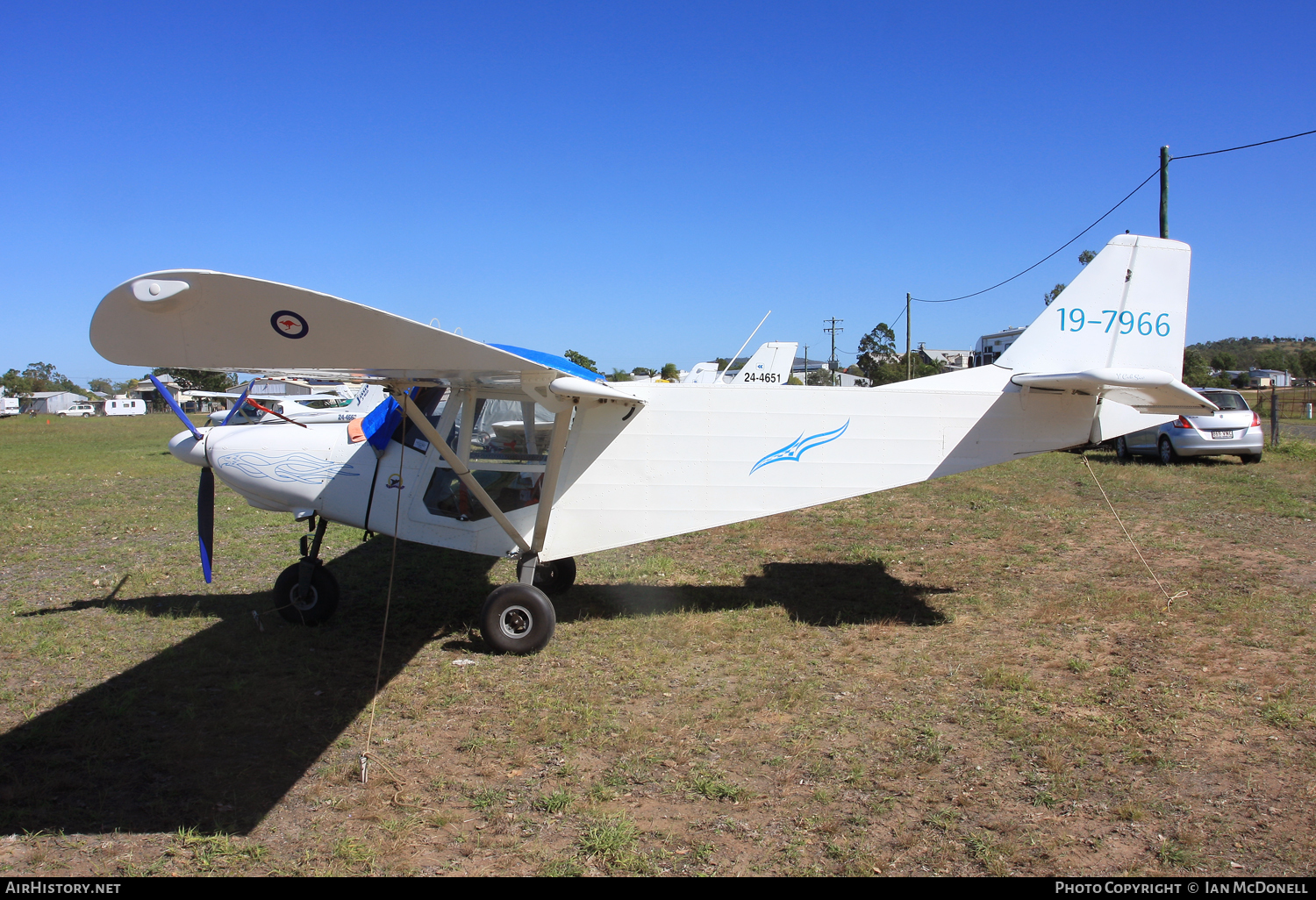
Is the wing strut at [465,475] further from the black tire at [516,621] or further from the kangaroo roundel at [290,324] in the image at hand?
the kangaroo roundel at [290,324]

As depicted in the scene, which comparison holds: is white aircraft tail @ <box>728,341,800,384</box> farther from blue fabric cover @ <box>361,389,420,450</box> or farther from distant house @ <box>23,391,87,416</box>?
distant house @ <box>23,391,87,416</box>

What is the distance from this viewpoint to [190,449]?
634cm

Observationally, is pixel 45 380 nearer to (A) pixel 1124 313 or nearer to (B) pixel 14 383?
(B) pixel 14 383

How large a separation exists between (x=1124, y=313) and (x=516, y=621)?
5.71 metres

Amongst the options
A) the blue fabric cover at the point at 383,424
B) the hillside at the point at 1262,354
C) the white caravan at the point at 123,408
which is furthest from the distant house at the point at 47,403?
the hillside at the point at 1262,354

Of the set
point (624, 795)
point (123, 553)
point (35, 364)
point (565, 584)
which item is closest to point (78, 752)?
point (624, 795)

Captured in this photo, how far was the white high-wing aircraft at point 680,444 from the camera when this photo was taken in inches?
233

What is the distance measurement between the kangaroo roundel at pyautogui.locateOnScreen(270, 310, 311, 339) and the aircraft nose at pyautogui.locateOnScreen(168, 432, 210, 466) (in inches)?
158

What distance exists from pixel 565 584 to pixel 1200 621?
542cm

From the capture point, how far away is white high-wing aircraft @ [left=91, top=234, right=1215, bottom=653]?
5.91 metres

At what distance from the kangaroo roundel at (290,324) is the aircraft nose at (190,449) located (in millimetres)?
4024

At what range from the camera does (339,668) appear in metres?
5.30
